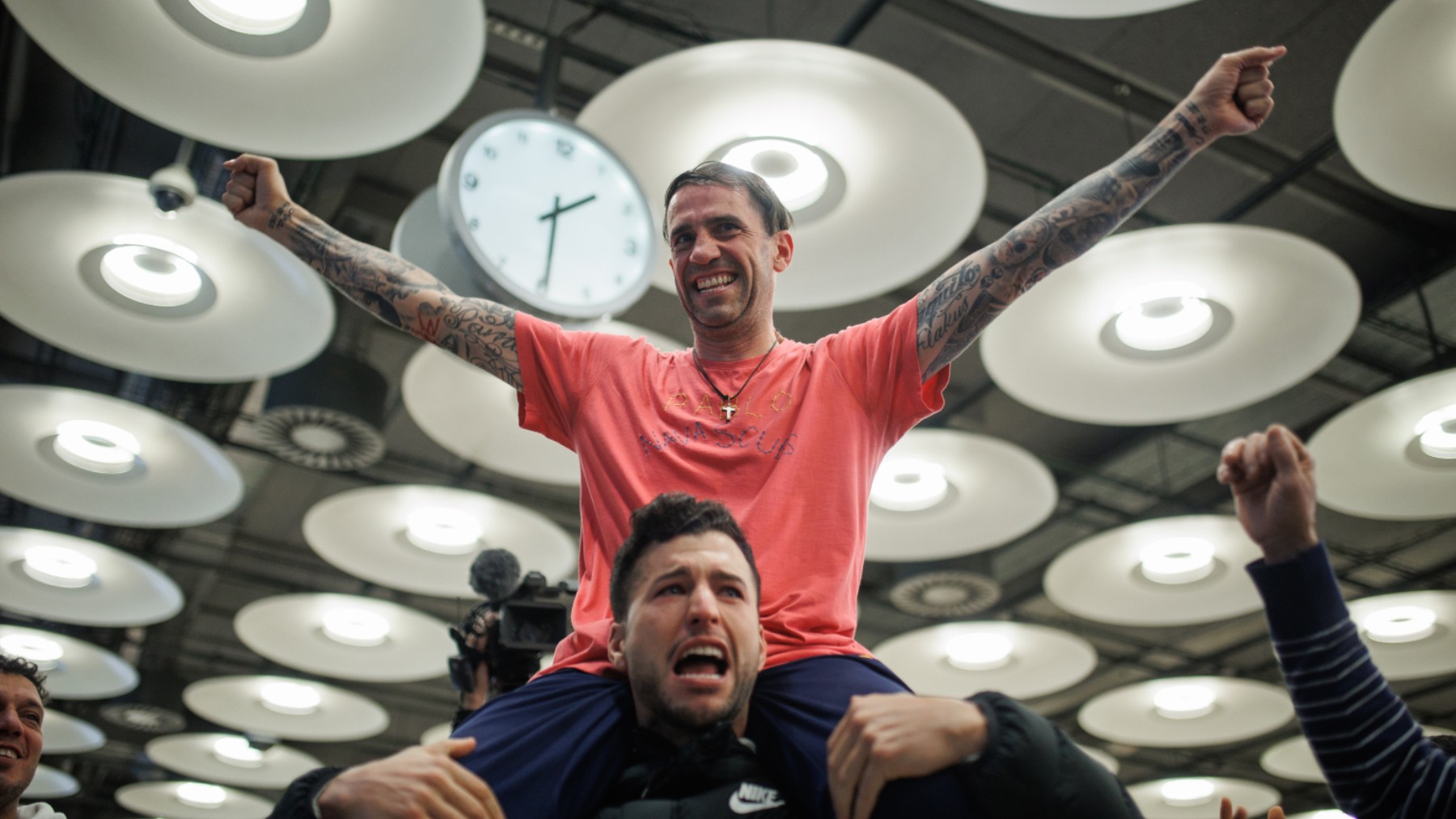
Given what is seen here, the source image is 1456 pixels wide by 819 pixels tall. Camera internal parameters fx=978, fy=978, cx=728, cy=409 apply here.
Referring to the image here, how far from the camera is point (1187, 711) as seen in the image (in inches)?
487

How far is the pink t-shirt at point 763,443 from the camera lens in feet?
6.72

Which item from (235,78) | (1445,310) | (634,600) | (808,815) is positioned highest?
(1445,310)

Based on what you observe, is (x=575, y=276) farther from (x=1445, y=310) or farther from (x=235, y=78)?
(x=1445, y=310)

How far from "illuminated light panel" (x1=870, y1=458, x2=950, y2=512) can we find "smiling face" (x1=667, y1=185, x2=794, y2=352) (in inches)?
229

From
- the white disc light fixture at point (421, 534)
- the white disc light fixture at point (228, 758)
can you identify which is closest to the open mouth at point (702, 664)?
the white disc light fixture at point (421, 534)

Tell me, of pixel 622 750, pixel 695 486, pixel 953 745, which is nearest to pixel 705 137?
pixel 695 486

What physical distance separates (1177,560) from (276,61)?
8.43 meters

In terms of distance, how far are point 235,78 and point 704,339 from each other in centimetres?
325

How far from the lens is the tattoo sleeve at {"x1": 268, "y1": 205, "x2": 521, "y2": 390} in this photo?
2.28 metres

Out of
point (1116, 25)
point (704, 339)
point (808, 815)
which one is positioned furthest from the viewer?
point (1116, 25)

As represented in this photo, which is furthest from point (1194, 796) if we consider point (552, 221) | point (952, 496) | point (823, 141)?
point (552, 221)

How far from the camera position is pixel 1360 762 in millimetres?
1522

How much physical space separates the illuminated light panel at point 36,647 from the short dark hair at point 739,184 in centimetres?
1153

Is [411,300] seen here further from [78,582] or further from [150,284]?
[78,582]
